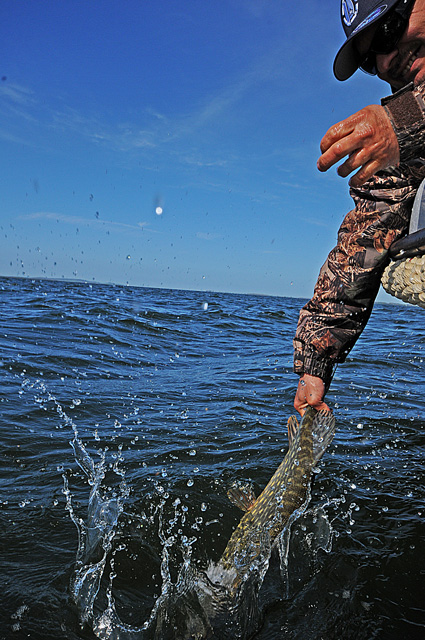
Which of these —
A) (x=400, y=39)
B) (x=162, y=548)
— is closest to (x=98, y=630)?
(x=162, y=548)

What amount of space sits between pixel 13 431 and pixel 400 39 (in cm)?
395

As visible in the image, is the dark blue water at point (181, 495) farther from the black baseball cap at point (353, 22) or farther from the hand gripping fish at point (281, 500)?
the black baseball cap at point (353, 22)

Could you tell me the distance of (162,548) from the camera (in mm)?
2559

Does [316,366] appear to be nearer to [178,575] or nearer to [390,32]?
[178,575]

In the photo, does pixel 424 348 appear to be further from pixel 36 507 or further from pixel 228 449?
pixel 36 507

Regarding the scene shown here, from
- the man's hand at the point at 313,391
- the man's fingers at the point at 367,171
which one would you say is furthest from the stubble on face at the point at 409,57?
the man's hand at the point at 313,391

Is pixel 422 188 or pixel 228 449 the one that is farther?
pixel 228 449

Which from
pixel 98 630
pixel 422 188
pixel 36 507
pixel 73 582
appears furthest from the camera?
pixel 36 507

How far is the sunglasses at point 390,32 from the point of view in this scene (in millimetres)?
1820

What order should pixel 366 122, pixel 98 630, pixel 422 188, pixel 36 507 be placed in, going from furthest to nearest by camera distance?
pixel 36 507
pixel 98 630
pixel 422 188
pixel 366 122

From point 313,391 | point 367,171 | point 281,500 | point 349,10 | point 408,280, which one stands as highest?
point 349,10

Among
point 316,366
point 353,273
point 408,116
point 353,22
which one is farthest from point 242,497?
point 353,22

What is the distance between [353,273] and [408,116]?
48.4 inches

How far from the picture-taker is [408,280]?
1552mm
